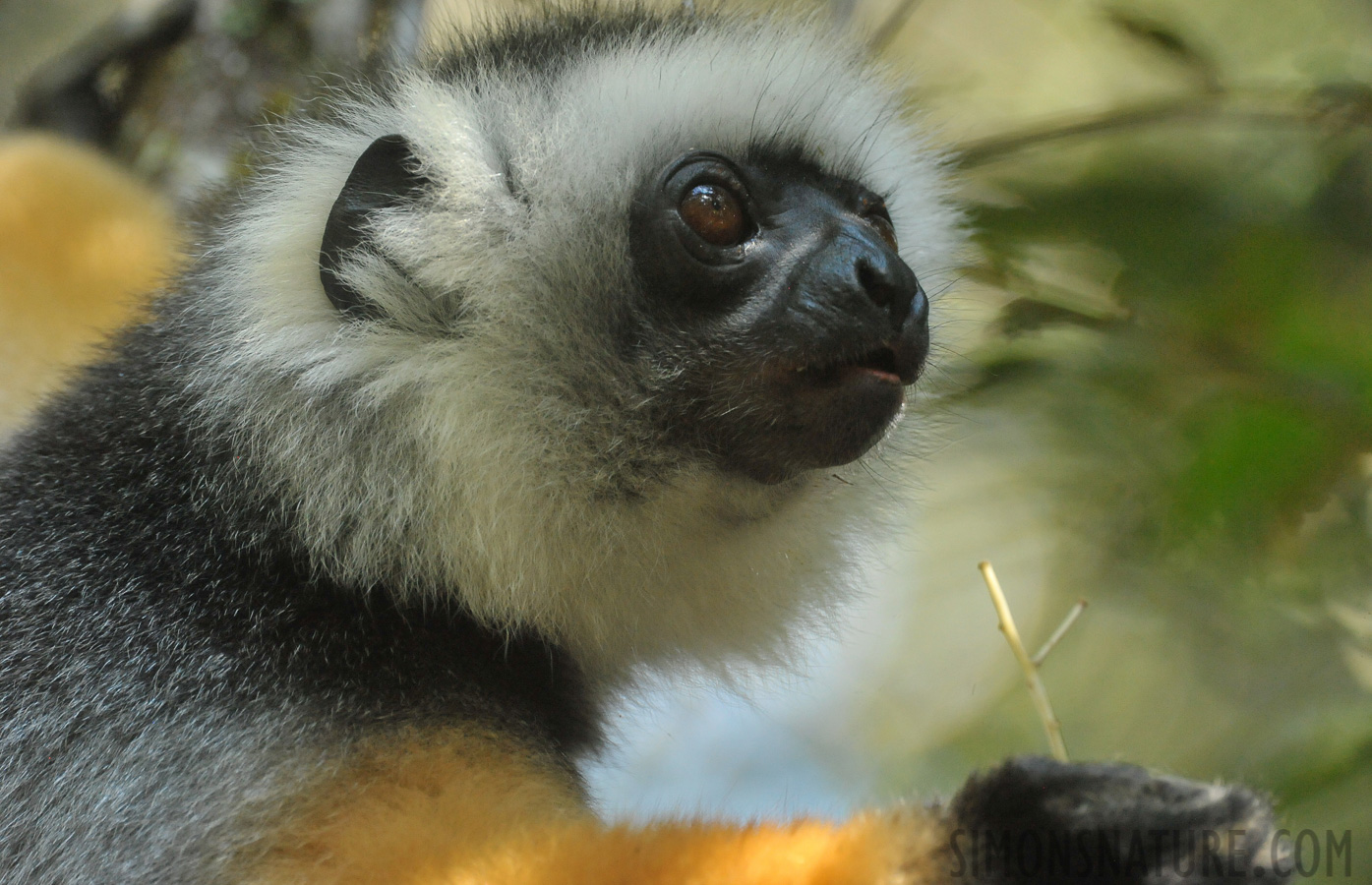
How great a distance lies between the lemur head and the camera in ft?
8.05

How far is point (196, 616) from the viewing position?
239cm

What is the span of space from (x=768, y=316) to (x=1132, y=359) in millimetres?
1149

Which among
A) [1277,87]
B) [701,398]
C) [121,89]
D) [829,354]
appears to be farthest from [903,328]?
[121,89]

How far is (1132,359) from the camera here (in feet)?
9.73

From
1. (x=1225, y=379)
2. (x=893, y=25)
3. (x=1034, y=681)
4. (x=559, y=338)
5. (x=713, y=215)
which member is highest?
(x=893, y=25)

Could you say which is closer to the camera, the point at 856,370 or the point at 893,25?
the point at 856,370

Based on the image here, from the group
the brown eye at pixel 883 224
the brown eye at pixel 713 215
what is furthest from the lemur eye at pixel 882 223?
the brown eye at pixel 713 215

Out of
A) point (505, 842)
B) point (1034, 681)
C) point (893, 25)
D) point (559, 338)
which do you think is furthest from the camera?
point (893, 25)

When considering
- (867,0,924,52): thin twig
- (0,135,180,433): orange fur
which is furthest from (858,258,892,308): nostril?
(0,135,180,433): orange fur

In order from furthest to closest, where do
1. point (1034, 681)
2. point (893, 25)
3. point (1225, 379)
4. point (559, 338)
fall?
point (893, 25)
point (1225, 379)
point (559, 338)
point (1034, 681)

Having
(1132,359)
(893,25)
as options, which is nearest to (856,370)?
(1132,359)

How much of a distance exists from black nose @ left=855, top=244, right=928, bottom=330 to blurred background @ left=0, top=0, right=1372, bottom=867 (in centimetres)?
73

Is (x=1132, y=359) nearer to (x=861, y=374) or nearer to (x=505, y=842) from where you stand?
(x=861, y=374)

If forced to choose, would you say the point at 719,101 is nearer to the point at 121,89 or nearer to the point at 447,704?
the point at 447,704
